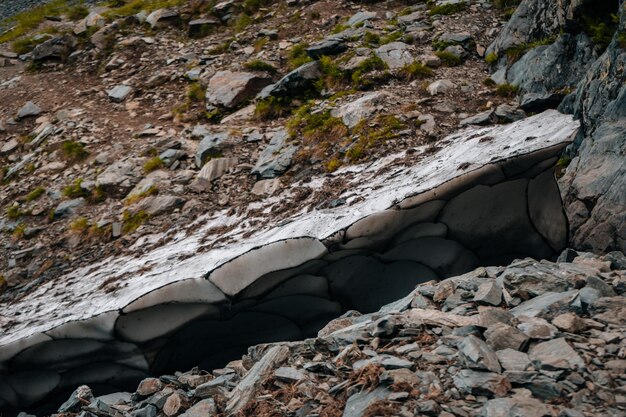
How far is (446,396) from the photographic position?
13.5ft

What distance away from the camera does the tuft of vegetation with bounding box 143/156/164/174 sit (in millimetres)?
10523

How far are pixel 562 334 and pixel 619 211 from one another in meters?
2.59

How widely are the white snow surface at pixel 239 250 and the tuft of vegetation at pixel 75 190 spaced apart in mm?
2208

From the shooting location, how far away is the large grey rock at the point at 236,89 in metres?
11.8

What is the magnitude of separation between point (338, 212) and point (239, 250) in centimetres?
111

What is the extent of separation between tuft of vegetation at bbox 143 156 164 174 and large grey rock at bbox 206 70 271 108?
1.77 meters

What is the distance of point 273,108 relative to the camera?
11.1 meters

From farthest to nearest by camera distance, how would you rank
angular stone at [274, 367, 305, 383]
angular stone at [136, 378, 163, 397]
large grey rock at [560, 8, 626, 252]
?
large grey rock at [560, 8, 626, 252] < angular stone at [136, 378, 163, 397] < angular stone at [274, 367, 305, 383]

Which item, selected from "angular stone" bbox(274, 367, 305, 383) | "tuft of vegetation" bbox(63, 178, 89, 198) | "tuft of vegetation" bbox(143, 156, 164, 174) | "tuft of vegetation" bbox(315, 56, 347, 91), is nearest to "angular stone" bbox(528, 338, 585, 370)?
"angular stone" bbox(274, 367, 305, 383)

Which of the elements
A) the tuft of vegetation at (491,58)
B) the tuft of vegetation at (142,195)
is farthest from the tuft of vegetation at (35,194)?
the tuft of vegetation at (491,58)

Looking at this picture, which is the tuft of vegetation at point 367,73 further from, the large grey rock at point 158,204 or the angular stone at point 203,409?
the angular stone at point 203,409

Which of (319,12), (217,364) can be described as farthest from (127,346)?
(319,12)

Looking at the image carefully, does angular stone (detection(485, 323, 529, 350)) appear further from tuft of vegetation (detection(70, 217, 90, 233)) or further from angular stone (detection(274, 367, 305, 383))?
tuft of vegetation (detection(70, 217, 90, 233))

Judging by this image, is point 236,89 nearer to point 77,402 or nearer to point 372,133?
point 372,133
